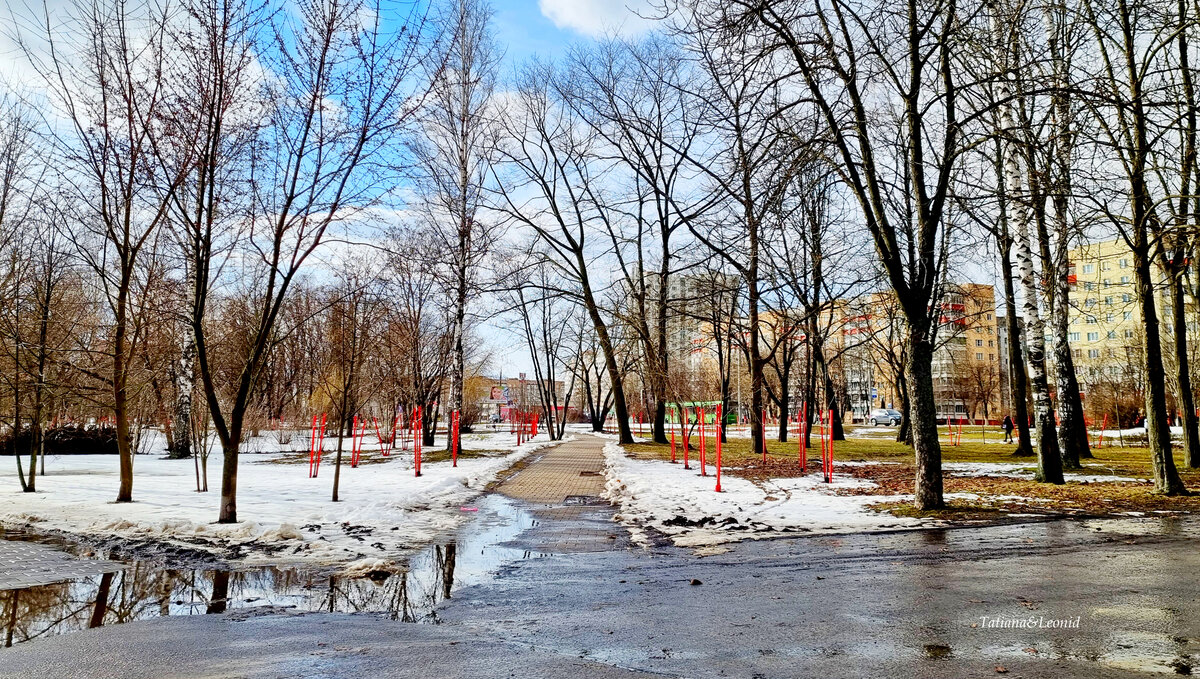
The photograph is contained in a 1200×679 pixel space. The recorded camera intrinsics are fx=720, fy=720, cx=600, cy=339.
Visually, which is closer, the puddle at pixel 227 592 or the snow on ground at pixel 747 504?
the puddle at pixel 227 592

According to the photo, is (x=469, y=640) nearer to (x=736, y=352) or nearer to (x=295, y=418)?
(x=295, y=418)

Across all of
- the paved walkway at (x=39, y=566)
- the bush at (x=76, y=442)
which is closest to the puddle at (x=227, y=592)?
the paved walkway at (x=39, y=566)

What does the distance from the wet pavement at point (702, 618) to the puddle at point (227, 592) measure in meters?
0.04

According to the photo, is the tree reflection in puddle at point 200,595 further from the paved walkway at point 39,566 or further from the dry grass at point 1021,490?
the dry grass at point 1021,490

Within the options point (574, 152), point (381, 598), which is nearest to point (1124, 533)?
point (381, 598)

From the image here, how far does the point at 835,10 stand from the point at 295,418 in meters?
32.5

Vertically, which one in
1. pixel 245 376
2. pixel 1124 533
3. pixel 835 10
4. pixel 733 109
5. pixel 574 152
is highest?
pixel 574 152

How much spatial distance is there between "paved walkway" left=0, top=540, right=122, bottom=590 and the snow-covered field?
0.84m

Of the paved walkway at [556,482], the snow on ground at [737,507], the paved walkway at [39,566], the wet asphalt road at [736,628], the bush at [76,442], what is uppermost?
the bush at [76,442]

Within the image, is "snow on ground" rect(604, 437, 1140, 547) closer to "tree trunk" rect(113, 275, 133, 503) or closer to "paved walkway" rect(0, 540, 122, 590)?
"paved walkway" rect(0, 540, 122, 590)

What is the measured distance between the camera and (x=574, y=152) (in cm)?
2759

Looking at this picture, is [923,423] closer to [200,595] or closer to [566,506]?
[566,506]

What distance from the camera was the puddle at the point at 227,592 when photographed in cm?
509

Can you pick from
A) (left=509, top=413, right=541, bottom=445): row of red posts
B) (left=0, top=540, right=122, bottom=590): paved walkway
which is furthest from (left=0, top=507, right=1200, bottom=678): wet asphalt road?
(left=509, top=413, right=541, bottom=445): row of red posts
